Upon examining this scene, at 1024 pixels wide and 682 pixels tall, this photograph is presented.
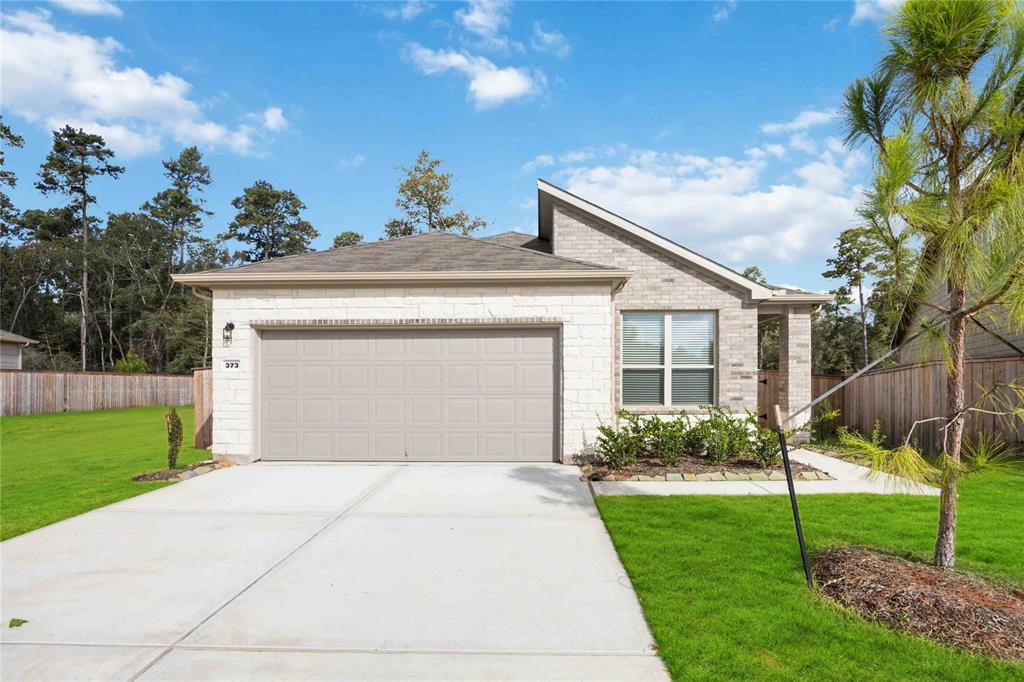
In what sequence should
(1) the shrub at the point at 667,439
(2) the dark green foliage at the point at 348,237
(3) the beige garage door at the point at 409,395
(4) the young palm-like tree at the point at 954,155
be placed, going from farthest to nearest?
(2) the dark green foliage at the point at 348,237, (3) the beige garage door at the point at 409,395, (1) the shrub at the point at 667,439, (4) the young palm-like tree at the point at 954,155

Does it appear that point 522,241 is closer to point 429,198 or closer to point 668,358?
point 668,358

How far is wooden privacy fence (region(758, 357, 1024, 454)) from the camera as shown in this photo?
29.1 ft

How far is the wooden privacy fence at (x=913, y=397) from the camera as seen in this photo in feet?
29.1

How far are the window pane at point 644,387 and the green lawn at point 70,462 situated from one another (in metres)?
7.90

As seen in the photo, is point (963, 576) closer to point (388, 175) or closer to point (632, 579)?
point (632, 579)

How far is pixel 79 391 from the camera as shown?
2144 centimetres

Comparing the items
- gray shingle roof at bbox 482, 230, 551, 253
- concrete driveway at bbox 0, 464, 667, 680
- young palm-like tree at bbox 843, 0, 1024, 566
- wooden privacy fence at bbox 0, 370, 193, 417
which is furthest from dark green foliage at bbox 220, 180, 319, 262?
young palm-like tree at bbox 843, 0, 1024, 566

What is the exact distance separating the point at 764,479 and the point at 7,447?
53.2ft

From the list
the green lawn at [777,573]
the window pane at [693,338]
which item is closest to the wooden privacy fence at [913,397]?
the green lawn at [777,573]

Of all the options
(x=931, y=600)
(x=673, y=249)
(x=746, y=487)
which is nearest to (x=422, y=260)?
(x=673, y=249)

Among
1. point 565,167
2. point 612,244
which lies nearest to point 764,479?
point 612,244

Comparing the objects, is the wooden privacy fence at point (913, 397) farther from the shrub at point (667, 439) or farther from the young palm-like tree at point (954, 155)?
the young palm-like tree at point (954, 155)

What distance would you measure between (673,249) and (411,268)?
5229 mm

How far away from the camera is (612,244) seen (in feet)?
37.7
